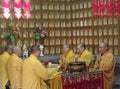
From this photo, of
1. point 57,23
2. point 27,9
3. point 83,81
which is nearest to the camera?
point 83,81

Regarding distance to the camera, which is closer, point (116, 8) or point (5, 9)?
point (116, 8)

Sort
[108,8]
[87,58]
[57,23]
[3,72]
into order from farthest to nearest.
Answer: [57,23] → [108,8] → [87,58] → [3,72]

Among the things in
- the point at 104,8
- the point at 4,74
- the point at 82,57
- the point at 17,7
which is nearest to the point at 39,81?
the point at 4,74

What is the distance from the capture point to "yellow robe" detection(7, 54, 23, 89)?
24.9 feet

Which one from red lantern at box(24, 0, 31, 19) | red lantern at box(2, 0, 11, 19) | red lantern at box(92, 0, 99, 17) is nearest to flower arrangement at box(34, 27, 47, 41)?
red lantern at box(24, 0, 31, 19)

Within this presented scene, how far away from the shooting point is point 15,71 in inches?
302

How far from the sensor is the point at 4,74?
8.31m

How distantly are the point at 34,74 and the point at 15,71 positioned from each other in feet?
3.04

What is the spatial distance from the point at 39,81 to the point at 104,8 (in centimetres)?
610

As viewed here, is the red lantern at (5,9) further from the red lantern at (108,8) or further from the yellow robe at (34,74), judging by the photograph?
the yellow robe at (34,74)

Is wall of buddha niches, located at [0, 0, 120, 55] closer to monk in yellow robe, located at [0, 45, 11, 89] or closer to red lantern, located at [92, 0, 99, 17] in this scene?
red lantern, located at [92, 0, 99, 17]

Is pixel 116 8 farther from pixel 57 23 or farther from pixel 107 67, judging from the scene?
pixel 107 67

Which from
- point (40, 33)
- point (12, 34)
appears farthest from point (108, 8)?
point (12, 34)

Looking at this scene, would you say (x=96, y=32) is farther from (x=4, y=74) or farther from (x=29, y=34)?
(x=4, y=74)
